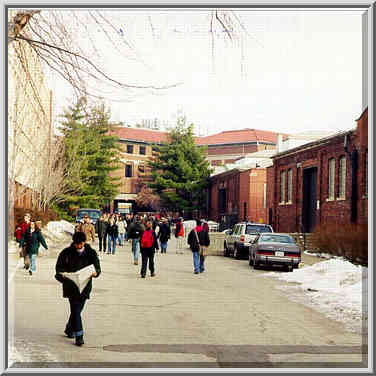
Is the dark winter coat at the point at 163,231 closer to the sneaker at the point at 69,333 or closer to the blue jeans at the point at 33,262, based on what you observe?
the blue jeans at the point at 33,262

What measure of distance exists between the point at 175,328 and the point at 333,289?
695cm

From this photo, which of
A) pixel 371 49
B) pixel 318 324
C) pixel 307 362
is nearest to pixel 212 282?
pixel 318 324

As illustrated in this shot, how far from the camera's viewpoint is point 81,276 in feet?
28.4

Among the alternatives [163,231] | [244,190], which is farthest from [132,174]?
[163,231]

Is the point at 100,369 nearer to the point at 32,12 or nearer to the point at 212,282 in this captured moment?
the point at 32,12

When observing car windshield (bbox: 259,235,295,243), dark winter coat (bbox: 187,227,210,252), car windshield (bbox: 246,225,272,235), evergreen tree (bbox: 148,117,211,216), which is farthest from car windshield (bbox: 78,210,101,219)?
evergreen tree (bbox: 148,117,211,216)

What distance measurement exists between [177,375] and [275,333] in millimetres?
3418

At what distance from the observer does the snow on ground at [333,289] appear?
1231 centimetres

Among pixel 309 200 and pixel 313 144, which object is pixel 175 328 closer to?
pixel 313 144

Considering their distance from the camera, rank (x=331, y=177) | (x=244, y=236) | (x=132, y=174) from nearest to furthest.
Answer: (x=244, y=236)
(x=331, y=177)
(x=132, y=174)

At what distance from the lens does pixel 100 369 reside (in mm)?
7113

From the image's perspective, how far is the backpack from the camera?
1791 centimetres

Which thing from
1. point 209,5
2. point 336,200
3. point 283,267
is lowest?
point 283,267

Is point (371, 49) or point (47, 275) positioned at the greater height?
point (371, 49)
